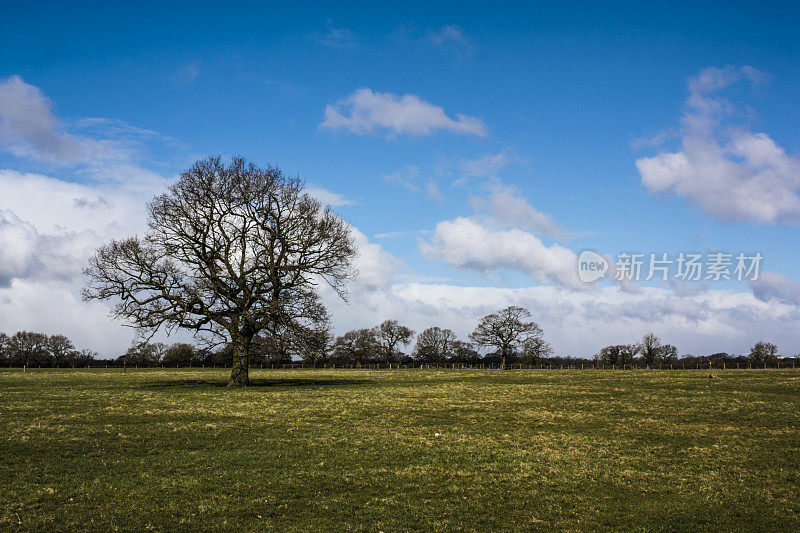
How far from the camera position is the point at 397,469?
12867 millimetres

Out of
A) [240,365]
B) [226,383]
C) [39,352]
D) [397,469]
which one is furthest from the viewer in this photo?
[39,352]

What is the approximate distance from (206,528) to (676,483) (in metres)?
10.1

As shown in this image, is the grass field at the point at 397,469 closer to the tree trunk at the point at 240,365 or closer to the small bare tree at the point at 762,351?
the tree trunk at the point at 240,365

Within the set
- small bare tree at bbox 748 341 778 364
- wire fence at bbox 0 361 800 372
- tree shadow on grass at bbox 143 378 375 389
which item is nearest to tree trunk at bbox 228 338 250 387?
tree shadow on grass at bbox 143 378 375 389

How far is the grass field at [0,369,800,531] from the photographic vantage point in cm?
952

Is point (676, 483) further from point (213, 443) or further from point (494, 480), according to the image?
point (213, 443)

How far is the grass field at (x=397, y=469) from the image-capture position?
9.52m

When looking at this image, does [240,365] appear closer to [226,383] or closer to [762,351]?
[226,383]

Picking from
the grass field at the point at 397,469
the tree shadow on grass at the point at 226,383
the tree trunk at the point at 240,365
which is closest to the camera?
the grass field at the point at 397,469

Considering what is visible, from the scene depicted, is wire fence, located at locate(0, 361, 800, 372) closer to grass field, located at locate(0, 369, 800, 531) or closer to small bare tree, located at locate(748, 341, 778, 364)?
small bare tree, located at locate(748, 341, 778, 364)

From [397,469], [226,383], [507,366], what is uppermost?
[397,469]

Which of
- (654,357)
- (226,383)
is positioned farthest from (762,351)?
(226,383)

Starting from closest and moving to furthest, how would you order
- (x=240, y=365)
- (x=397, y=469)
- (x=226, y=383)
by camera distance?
1. (x=397, y=469)
2. (x=240, y=365)
3. (x=226, y=383)

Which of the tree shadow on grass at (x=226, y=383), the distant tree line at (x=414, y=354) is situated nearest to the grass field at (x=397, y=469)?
the tree shadow on grass at (x=226, y=383)
